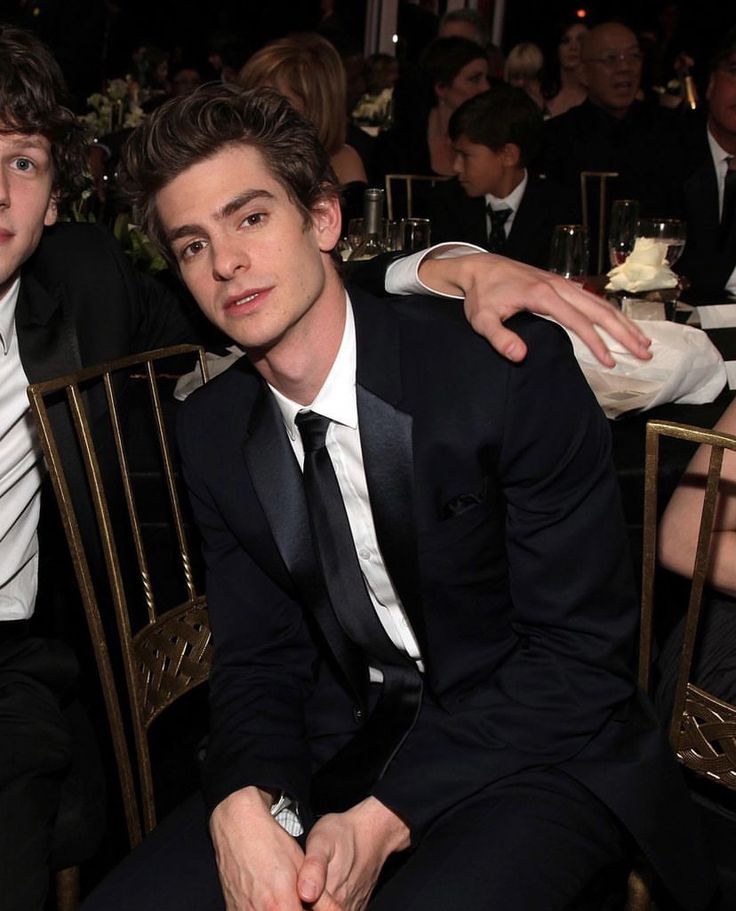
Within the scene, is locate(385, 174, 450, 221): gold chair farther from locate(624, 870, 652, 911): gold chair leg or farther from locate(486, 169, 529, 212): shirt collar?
locate(624, 870, 652, 911): gold chair leg

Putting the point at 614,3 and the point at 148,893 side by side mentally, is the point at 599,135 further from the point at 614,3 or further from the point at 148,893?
the point at 614,3

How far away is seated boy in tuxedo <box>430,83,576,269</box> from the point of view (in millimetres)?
4094

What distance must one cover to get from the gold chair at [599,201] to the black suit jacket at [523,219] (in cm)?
54

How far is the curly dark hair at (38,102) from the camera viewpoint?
1.72 meters

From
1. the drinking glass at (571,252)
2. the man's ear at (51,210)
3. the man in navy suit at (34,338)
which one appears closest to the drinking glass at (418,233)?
the drinking glass at (571,252)

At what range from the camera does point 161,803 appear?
7.59ft

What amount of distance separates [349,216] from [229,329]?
9.64ft

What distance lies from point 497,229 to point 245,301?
Answer: 2.92 metres

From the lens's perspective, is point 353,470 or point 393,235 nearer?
point 353,470

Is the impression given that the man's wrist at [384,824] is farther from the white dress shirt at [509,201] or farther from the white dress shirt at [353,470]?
the white dress shirt at [509,201]

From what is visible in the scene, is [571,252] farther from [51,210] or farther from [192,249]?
[192,249]

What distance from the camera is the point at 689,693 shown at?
5.02 ft

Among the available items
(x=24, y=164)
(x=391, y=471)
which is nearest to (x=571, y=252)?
(x=24, y=164)

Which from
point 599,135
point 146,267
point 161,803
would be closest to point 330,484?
point 161,803
